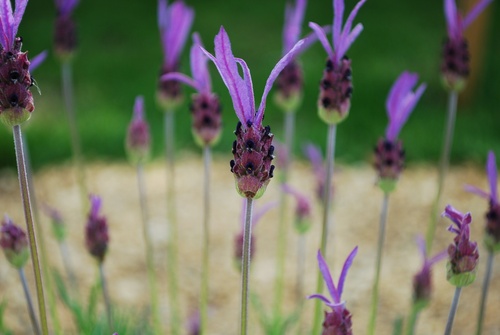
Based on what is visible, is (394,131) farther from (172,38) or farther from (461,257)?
(172,38)

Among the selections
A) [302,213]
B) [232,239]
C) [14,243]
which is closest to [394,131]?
[302,213]

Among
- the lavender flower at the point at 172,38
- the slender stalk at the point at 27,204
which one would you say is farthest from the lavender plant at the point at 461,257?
the lavender flower at the point at 172,38

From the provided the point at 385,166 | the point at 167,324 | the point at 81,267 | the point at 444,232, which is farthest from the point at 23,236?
the point at 444,232

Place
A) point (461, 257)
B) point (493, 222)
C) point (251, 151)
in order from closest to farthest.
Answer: point (251, 151), point (461, 257), point (493, 222)

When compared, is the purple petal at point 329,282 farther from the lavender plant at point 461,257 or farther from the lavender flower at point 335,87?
the lavender flower at point 335,87

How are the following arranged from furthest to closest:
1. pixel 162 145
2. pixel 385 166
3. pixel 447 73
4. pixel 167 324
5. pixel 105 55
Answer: pixel 105 55
pixel 162 145
pixel 167 324
pixel 447 73
pixel 385 166

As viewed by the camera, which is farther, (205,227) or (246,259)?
(205,227)

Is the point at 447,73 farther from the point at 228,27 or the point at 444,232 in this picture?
the point at 228,27
